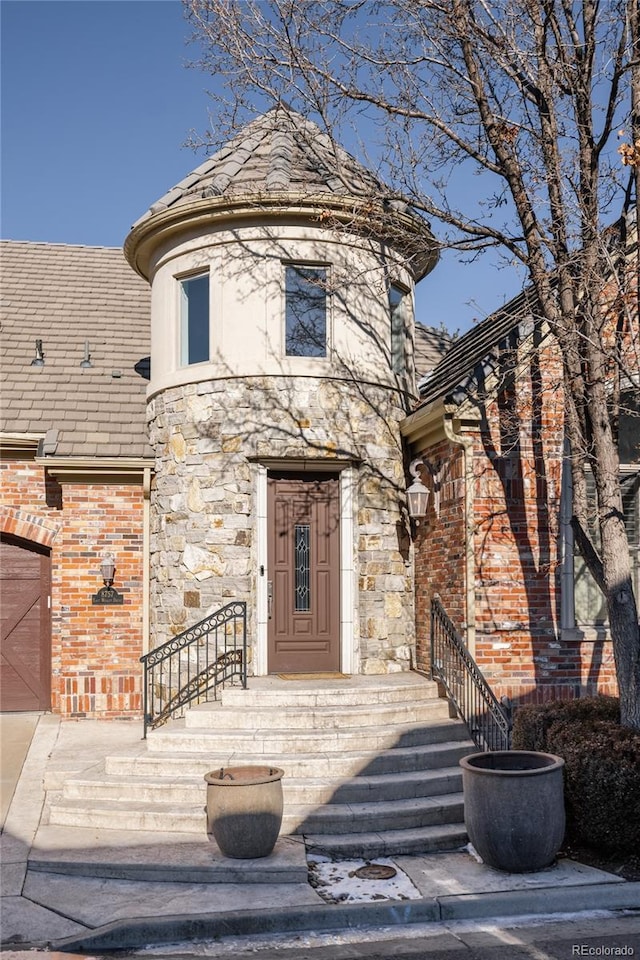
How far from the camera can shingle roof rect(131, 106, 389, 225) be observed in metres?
11.3

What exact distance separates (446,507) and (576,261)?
3168mm

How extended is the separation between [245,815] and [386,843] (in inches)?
49.4

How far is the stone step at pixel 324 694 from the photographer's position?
9648 mm

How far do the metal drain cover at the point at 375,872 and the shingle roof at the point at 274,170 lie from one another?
686 cm

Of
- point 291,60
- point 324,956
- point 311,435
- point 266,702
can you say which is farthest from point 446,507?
point 324,956

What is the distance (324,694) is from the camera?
9672 mm

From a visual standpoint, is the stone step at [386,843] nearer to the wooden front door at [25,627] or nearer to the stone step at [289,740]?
the stone step at [289,740]

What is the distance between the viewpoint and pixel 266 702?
970 cm

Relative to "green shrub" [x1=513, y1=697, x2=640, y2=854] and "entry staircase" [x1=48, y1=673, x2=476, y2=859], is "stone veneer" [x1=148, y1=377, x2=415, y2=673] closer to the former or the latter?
"entry staircase" [x1=48, y1=673, x2=476, y2=859]

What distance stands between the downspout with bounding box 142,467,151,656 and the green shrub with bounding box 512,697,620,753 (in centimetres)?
546

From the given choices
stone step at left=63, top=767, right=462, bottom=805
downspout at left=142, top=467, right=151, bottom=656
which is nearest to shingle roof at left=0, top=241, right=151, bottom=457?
downspout at left=142, top=467, right=151, bottom=656

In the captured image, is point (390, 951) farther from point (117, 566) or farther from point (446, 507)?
point (117, 566)

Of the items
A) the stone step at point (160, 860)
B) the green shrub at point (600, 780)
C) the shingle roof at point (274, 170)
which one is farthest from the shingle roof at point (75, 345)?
the green shrub at point (600, 780)

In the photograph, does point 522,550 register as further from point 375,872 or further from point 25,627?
point 25,627
